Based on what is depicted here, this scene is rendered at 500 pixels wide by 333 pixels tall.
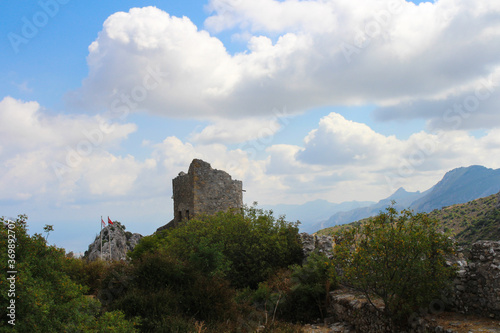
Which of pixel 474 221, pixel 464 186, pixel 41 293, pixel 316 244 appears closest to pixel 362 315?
pixel 316 244

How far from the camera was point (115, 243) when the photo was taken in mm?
25812

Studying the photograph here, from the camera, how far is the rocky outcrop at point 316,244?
13305 millimetres

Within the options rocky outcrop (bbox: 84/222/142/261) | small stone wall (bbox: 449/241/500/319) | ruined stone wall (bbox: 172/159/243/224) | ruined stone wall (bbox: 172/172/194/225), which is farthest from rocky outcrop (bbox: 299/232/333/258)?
rocky outcrop (bbox: 84/222/142/261)

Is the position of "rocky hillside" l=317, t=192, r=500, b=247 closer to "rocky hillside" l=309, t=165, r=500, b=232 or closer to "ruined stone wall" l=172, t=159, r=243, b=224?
"ruined stone wall" l=172, t=159, r=243, b=224

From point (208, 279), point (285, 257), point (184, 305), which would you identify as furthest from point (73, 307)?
point (285, 257)

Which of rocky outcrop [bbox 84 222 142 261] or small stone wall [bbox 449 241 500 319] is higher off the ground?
rocky outcrop [bbox 84 222 142 261]

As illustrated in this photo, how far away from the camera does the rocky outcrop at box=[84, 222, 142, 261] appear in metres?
24.9

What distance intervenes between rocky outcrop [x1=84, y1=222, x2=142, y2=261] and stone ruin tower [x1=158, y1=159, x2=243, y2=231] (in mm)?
7591

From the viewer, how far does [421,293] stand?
24.0ft

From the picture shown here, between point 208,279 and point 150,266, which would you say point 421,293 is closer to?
point 208,279

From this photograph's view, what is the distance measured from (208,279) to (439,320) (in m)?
5.24

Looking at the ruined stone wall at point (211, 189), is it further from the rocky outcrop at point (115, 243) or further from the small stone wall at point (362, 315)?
the small stone wall at point (362, 315)

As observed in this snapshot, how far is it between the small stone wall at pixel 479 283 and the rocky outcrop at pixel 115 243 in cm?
2107

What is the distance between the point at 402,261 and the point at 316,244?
22.4ft
